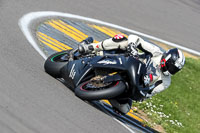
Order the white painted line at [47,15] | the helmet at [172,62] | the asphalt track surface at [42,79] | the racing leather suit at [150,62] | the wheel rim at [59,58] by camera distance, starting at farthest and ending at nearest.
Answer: the white painted line at [47,15], the wheel rim at [59,58], the racing leather suit at [150,62], the helmet at [172,62], the asphalt track surface at [42,79]

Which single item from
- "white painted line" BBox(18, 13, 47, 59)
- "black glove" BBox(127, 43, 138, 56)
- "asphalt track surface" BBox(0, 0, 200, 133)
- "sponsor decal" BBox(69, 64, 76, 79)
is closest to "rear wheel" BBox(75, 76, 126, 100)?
"asphalt track surface" BBox(0, 0, 200, 133)

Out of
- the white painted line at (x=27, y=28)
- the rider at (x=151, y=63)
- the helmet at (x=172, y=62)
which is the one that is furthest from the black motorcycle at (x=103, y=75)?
the white painted line at (x=27, y=28)

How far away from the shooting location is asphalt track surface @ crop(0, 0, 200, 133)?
567cm

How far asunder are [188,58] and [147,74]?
599 centimetres

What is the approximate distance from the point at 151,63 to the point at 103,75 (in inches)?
38.7

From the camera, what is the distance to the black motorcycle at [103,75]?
265 inches

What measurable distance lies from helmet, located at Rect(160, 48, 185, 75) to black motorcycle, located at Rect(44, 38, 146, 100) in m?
0.43

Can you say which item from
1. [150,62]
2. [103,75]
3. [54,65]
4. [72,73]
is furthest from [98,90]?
[54,65]

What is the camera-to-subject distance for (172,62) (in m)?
6.99

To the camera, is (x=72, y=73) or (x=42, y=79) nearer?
(x=42, y=79)

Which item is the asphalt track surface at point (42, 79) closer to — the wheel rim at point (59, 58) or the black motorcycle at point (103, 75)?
the black motorcycle at point (103, 75)

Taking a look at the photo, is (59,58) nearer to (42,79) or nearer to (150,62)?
(42,79)

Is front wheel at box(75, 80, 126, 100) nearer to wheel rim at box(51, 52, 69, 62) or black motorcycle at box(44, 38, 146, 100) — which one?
black motorcycle at box(44, 38, 146, 100)

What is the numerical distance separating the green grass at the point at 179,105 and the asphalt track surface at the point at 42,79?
7.30 feet
